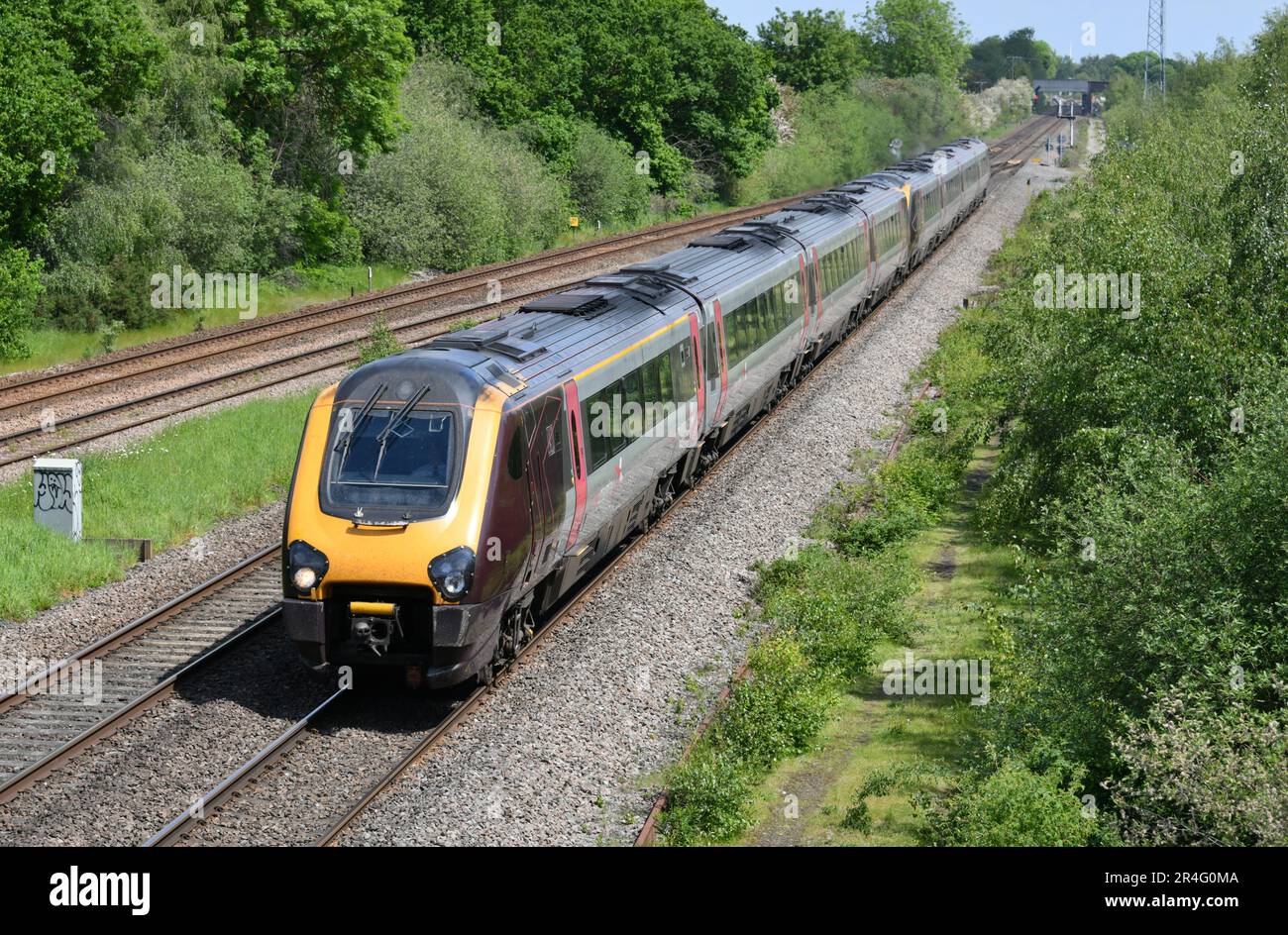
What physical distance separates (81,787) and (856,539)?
38.0 feet

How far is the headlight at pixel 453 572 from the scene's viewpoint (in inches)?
500

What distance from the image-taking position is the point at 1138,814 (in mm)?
10586

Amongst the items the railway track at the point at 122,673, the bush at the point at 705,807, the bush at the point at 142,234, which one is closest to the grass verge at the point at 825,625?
the bush at the point at 705,807

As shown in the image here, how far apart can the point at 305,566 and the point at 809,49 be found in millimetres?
78245

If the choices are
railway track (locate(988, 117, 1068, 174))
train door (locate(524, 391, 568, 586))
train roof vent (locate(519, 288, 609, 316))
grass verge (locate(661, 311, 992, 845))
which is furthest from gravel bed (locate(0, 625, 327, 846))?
railway track (locate(988, 117, 1068, 174))

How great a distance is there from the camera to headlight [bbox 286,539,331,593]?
1290cm

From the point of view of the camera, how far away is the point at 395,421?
13406mm

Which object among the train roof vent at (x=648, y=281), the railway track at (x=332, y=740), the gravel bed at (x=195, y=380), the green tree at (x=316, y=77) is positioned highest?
the green tree at (x=316, y=77)

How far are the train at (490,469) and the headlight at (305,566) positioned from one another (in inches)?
0.6

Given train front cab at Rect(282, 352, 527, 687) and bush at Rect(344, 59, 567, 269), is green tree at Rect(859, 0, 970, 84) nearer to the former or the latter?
bush at Rect(344, 59, 567, 269)

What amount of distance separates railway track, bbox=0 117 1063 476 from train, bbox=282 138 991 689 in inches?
384

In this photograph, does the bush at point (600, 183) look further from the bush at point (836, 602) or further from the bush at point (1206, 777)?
the bush at point (1206, 777)

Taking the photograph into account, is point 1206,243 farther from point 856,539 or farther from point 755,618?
point 755,618

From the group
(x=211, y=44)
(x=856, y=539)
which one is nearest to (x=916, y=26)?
(x=211, y=44)
